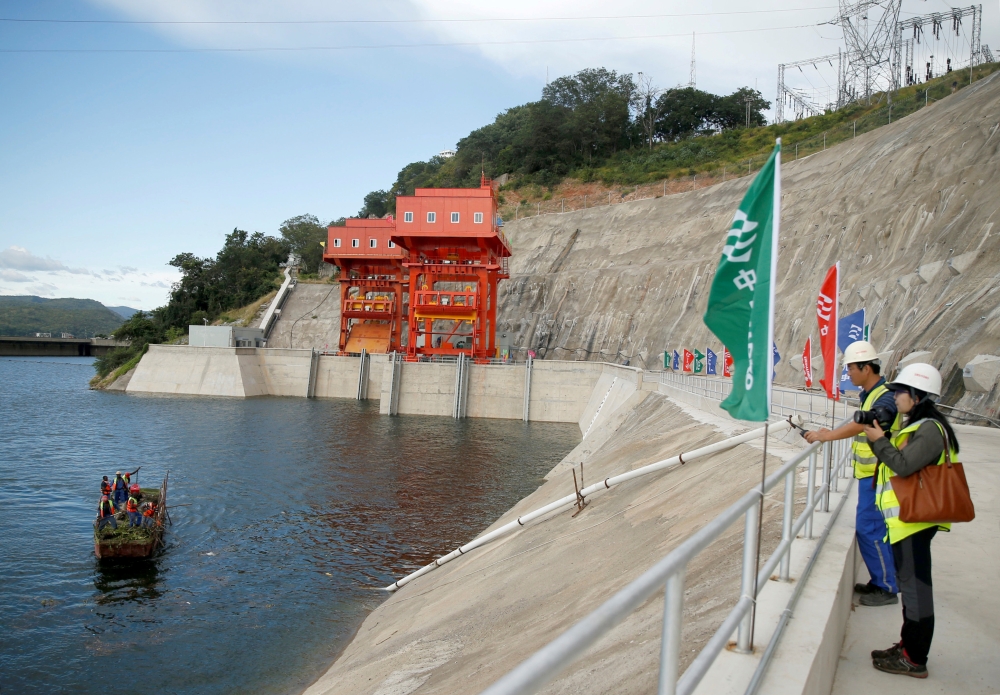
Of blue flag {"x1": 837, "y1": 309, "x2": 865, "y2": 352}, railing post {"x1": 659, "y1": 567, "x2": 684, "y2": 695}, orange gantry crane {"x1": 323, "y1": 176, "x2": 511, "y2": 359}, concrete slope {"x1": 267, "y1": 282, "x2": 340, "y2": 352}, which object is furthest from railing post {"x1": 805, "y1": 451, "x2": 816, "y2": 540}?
concrete slope {"x1": 267, "y1": 282, "x2": 340, "y2": 352}

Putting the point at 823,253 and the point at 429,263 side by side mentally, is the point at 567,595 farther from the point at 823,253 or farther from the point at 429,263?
the point at 429,263

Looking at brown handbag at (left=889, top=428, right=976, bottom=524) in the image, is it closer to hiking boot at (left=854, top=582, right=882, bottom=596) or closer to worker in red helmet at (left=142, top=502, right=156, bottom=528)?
hiking boot at (left=854, top=582, right=882, bottom=596)

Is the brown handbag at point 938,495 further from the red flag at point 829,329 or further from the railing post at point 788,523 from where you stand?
the red flag at point 829,329

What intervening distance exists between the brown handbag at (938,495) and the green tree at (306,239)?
8499 cm

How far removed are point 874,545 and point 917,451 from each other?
1.91m

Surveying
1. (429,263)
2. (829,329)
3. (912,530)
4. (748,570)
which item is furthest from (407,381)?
(748,570)

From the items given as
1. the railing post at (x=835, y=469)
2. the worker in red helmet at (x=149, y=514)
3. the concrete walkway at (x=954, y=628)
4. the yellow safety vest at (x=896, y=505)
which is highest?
the yellow safety vest at (x=896, y=505)

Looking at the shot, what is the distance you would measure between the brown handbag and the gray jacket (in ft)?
0.23

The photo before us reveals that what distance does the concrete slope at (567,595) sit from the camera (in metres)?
5.43

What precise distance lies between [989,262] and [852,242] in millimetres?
10863

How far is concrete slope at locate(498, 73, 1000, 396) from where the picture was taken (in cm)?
2177

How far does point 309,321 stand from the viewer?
62.5m

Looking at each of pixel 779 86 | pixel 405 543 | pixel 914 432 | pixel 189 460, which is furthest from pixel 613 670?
pixel 779 86

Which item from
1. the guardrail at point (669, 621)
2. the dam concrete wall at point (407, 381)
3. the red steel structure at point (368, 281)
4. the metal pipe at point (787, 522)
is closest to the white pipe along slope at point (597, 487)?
the metal pipe at point (787, 522)
